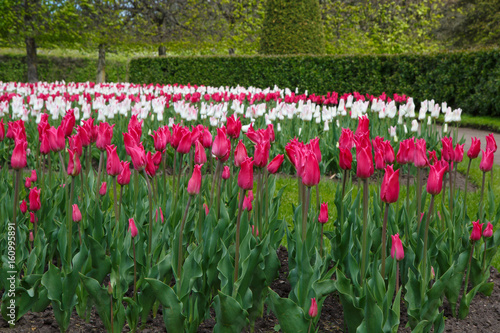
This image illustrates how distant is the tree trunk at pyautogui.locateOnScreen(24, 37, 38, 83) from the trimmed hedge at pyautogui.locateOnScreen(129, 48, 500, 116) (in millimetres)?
7211

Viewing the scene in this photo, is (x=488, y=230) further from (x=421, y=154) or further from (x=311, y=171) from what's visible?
(x=311, y=171)

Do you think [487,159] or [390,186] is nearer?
[390,186]

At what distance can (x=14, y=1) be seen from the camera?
19250 millimetres

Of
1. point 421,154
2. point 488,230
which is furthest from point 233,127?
point 488,230

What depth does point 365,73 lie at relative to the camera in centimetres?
1453

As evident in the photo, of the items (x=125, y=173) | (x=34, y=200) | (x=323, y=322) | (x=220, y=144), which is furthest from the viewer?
(x=34, y=200)

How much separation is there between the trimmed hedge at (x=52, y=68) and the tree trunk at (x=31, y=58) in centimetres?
180

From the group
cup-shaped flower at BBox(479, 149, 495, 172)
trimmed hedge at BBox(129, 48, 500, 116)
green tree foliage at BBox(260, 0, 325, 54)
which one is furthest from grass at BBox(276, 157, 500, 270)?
green tree foliage at BBox(260, 0, 325, 54)

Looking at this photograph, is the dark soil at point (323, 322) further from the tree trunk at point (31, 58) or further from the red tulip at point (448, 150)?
the tree trunk at point (31, 58)

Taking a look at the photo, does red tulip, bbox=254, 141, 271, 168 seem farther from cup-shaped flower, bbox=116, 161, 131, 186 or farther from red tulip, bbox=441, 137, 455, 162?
red tulip, bbox=441, 137, 455, 162

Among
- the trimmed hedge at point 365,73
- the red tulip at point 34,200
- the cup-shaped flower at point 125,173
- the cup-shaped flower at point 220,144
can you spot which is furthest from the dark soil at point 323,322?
the trimmed hedge at point 365,73

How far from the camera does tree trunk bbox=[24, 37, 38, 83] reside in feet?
72.6

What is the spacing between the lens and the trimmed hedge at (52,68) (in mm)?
24016

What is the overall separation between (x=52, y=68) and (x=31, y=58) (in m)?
2.66
